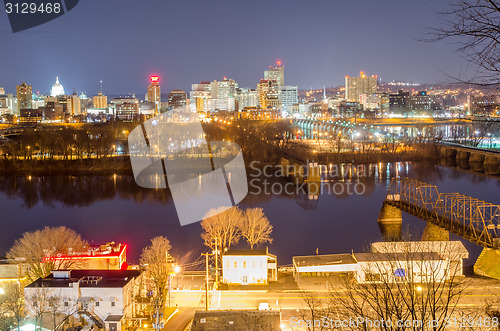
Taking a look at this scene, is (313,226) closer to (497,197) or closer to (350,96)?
(497,197)

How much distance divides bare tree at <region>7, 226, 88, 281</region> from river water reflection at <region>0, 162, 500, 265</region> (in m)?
0.87

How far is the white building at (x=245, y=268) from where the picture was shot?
4039 millimetres

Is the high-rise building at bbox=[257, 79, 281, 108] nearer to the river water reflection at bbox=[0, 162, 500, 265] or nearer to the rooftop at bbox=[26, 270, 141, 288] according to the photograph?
the river water reflection at bbox=[0, 162, 500, 265]

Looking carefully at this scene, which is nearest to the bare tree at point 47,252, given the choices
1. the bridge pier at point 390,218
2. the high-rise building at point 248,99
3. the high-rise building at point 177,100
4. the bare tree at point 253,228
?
the bare tree at point 253,228

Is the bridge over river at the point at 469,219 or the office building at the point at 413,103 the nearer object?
A: the bridge over river at the point at 469,219

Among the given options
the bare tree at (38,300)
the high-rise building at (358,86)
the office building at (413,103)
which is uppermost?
the high-rise building at (358,86)

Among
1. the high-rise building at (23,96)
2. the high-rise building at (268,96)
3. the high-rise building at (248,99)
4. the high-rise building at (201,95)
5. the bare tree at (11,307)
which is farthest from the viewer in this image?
the high-rise building at (248,99)

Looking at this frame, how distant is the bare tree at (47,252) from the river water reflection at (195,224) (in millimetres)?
870

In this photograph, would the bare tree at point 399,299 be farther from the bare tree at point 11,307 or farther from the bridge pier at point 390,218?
the bridge pier at point 390,218

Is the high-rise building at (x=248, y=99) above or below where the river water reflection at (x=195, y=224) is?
above

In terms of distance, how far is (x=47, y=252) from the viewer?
4.11 m

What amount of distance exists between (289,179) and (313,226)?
4.35 meters

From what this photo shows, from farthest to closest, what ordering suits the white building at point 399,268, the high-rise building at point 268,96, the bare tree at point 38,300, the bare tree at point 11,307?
1. the high-rise building at point 268,96
2. the bare tree at point 38,300
3. the bare tree at point 11,307
4. the white building at point 399,268

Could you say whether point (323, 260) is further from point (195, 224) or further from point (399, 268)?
point (195, 224)
